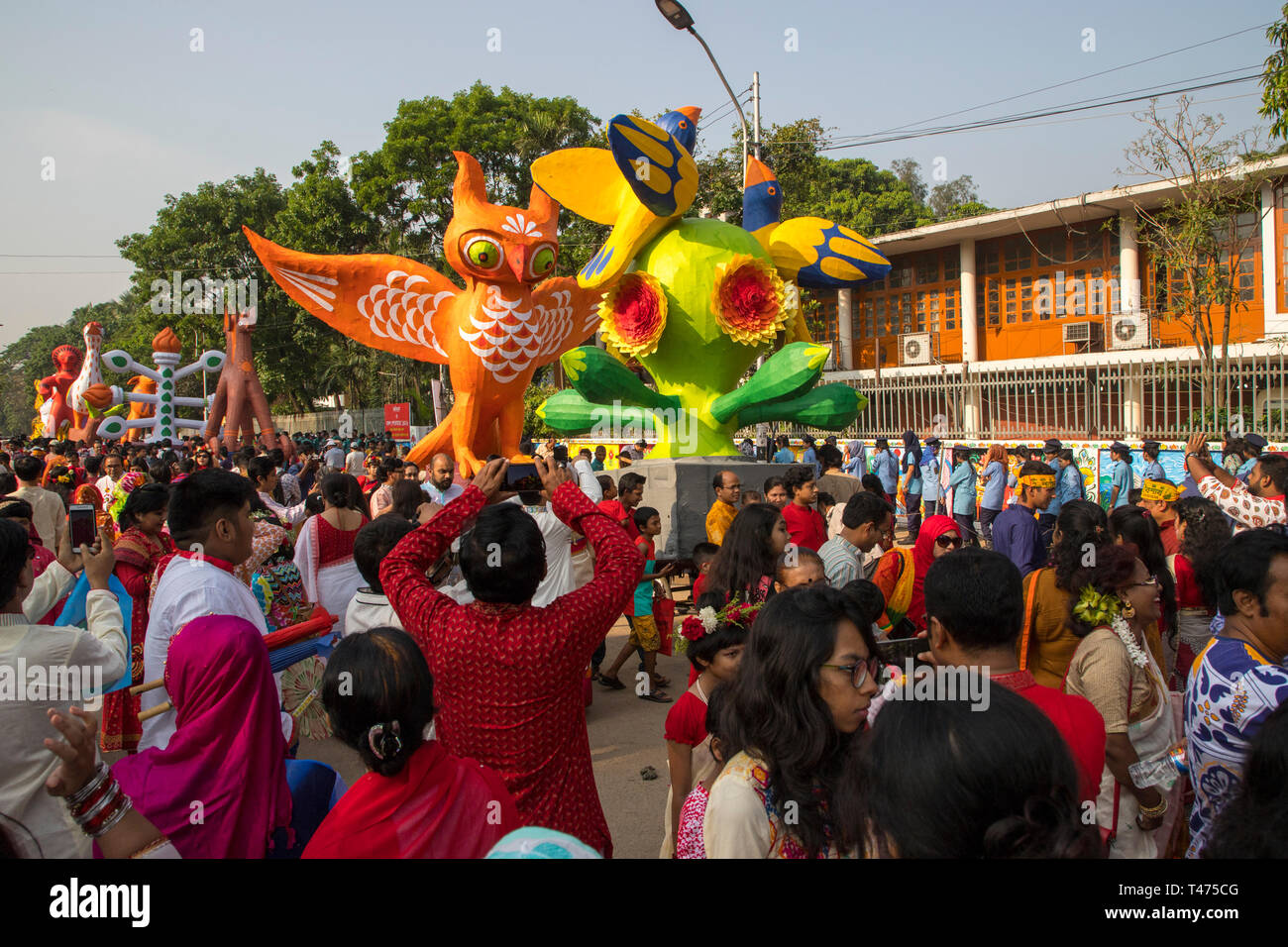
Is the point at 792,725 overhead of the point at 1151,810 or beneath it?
overhead

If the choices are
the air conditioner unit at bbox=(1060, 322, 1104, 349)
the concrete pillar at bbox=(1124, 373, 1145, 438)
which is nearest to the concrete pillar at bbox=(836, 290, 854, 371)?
the air conditioner unit at bbox=(1060, 322, 1104, 349)

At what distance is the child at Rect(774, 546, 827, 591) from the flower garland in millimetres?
911

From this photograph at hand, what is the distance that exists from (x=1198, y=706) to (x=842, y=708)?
3.40 feet

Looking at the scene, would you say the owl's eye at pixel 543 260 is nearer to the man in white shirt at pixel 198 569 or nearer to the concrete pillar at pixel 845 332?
the man in white shirt at pixel 198 569

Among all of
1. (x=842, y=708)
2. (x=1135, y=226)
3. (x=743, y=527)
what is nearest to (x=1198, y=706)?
(x=842, y=708)

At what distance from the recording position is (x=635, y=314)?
8.50 m

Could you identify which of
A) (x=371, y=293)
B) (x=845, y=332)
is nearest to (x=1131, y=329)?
(x=845, y=332)

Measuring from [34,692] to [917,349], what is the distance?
64.9 ft

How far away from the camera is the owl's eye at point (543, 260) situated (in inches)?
413

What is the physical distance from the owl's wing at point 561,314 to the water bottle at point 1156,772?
8.99m

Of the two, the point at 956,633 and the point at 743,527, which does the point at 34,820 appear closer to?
the point at 956,633

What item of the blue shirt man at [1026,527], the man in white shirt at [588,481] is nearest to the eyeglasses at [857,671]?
the blue shirt man at [1026,527]

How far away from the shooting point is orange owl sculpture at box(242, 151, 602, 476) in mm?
10508

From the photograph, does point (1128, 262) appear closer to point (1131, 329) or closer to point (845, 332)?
point (1131, 329)
